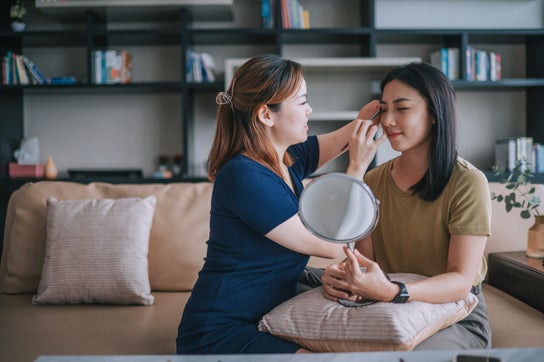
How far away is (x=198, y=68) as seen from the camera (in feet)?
12.1

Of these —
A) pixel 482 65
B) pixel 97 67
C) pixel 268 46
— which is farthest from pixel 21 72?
pixel 482 65

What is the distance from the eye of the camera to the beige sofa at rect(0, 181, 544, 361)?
1544 mm

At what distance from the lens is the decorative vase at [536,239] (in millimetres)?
1893

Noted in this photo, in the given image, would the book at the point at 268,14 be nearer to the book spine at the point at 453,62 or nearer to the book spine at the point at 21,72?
the book spine at the point at 453,62

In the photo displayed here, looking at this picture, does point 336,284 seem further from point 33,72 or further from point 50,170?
point 33,72

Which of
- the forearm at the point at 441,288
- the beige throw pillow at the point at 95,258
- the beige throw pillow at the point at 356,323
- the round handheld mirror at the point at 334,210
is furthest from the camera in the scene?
the beige throw pillow at the point at 95,258

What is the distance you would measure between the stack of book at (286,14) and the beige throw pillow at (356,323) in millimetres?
2726

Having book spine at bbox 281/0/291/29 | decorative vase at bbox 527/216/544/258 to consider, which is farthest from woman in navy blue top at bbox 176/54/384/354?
book spine at bbox 281/0/291/29

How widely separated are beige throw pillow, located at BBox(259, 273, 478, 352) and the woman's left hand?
0.02 m

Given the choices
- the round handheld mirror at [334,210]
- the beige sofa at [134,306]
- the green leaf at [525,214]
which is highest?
the round handheld mirror at [334,210]

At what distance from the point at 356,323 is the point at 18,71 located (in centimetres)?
351

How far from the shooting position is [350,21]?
402 cm

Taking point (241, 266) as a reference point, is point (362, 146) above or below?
above

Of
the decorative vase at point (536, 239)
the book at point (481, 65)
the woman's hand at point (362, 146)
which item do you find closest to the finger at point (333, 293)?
the woman's hand at point (362, 146)
